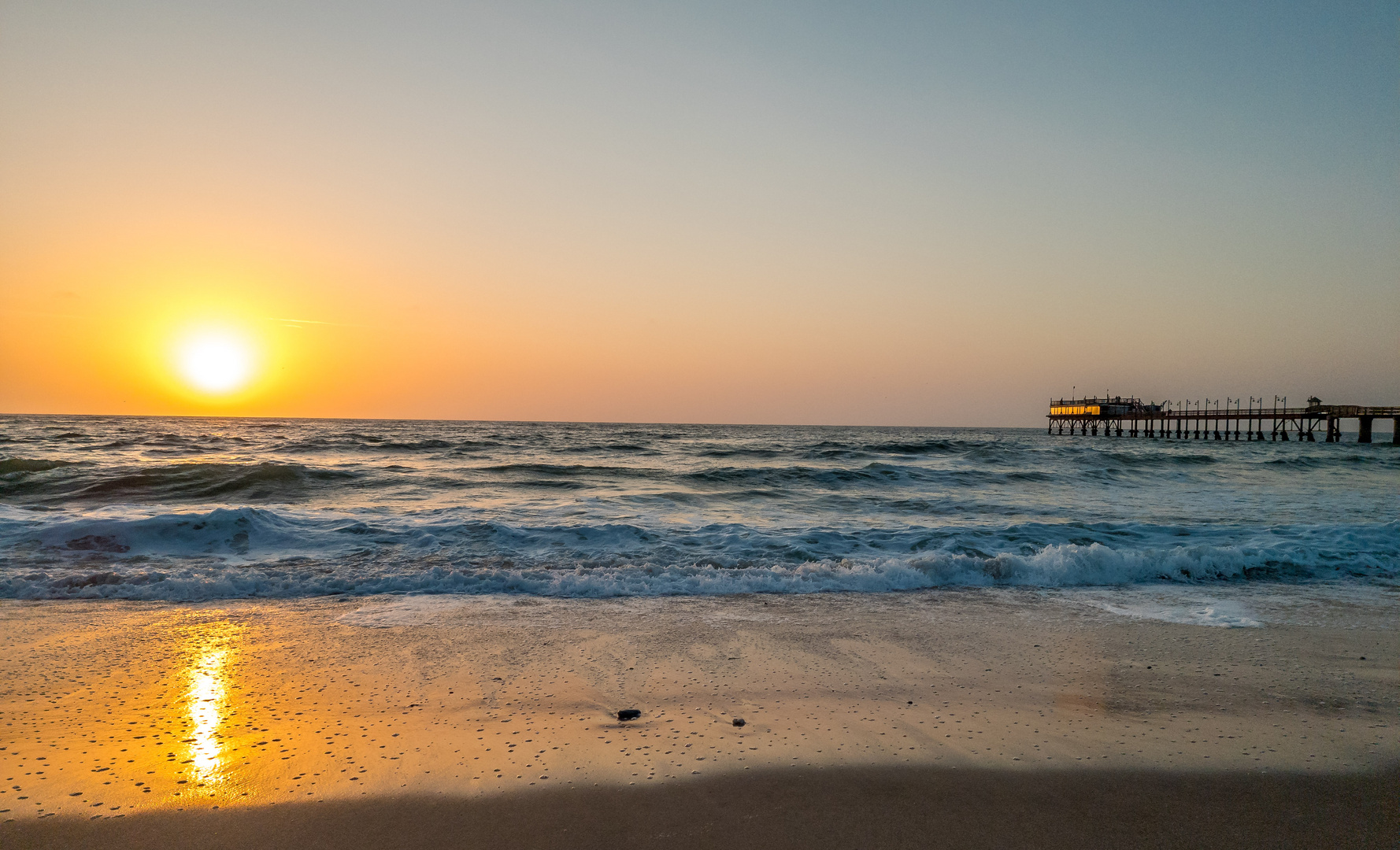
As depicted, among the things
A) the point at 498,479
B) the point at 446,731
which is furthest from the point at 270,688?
the point at 498,479

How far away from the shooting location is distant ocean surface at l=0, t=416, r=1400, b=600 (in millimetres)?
9055

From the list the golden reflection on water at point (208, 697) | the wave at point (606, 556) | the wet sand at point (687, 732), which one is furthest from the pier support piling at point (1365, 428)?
the golden reflection on water at point (208, 697)

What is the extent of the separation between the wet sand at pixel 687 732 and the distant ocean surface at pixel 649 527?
1.87 m

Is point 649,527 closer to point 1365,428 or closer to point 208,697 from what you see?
point 208,697

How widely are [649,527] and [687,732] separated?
905 cm

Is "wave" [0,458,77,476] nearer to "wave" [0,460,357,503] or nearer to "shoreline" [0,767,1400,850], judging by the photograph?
"wave" [0,460,357,503]

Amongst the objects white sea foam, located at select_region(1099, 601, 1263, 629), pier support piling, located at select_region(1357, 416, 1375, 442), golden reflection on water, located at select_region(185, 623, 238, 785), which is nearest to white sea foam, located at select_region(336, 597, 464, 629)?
golden reflection on water, located at select_region(185, 623, 238, 785)

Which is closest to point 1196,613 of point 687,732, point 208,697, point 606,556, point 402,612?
point 687,732

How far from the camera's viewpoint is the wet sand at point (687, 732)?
335 cm

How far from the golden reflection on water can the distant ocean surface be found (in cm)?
214

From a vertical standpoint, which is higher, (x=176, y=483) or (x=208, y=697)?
(x=208, y=697)

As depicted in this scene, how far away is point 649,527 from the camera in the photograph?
13.4 meters

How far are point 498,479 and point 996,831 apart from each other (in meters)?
19.8

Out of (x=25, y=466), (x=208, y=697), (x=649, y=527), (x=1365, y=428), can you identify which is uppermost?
(x=1365, y=428)
